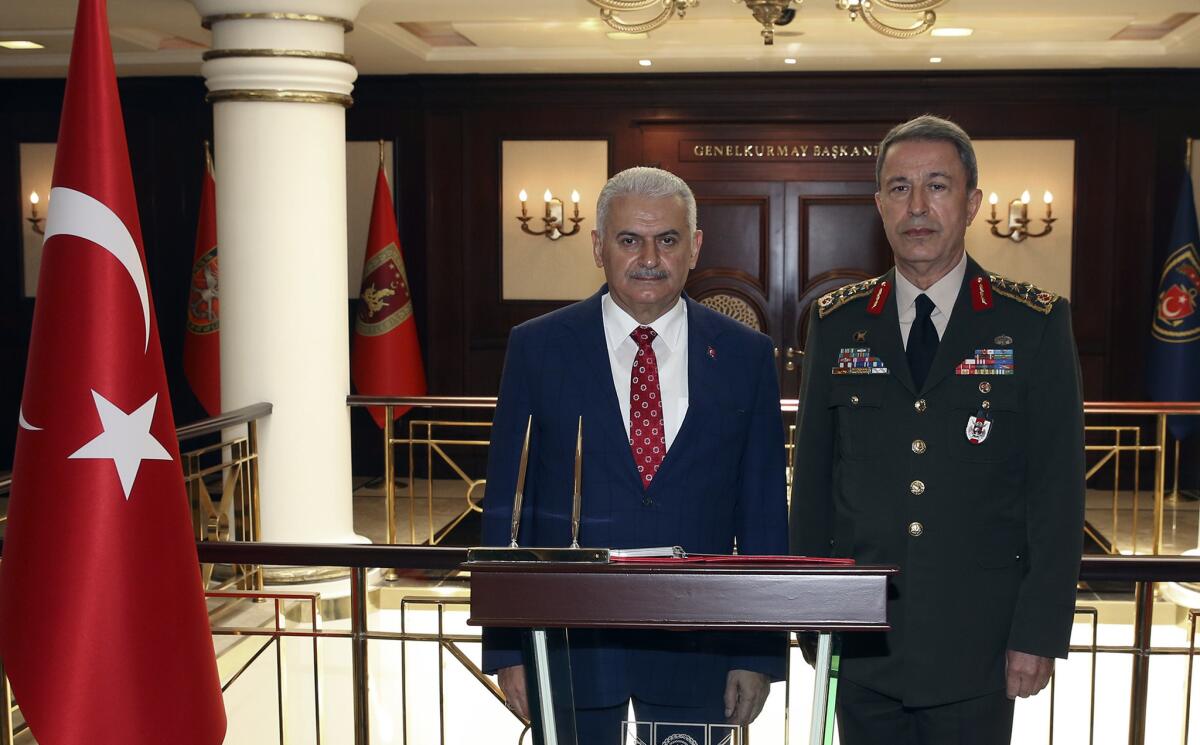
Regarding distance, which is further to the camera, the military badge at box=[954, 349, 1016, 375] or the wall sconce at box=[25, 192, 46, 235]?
the wall sconce at box=[25, 192, 46, 235]

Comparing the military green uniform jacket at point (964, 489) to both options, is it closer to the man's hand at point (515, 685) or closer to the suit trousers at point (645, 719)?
the suit trousers at point (645, 719)

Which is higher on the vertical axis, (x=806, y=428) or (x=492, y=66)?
(x=492, y=66)

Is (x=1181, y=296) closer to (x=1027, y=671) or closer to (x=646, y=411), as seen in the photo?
(x=1027, y=671)

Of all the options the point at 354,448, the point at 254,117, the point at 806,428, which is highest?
the point at 254,117

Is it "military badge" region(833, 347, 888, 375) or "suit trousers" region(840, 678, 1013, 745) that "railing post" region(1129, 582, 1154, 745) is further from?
"military badge" region(833, 347, 888, 375)

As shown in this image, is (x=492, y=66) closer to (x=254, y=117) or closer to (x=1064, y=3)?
(x=254, y=117)

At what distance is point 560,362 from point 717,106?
6920mm

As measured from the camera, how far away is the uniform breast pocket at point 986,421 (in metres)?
2.06

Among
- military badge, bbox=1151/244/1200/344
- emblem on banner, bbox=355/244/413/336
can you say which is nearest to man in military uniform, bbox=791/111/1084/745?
emblem on banner, bbox=355/244/413/336

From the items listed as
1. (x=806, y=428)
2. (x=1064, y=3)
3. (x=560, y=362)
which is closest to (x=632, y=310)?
(x=560, y=362)

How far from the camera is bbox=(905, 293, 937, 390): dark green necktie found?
2.12 meters

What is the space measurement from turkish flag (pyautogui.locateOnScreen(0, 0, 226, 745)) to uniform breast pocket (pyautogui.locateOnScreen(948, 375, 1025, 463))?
4.73 feet

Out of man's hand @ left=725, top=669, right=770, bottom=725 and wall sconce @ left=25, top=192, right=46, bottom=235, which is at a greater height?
wall sconce @ left=25, top=192, right=46, bottom=235

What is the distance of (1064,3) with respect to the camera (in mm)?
6203
